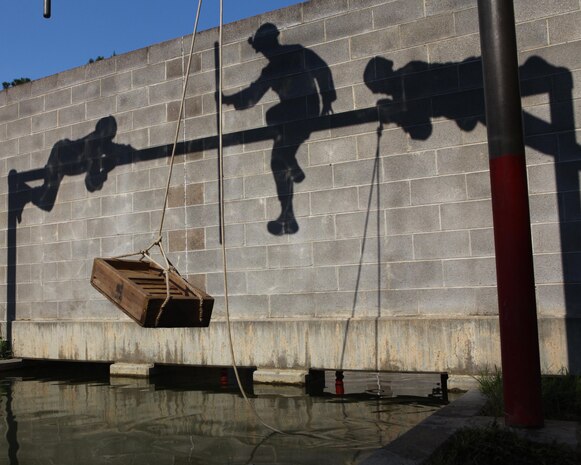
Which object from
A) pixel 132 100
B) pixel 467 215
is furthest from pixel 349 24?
pixel 132 100

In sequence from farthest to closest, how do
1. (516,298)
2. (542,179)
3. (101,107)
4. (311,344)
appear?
(101,107) → (311,344) → (542,179) → (516,298)

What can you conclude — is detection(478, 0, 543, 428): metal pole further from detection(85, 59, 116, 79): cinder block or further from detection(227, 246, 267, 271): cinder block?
detection(85, 59, 116, 79): cinder block

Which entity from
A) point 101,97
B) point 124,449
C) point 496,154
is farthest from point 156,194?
point 496,154

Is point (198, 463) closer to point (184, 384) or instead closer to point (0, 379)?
point (184, 384)

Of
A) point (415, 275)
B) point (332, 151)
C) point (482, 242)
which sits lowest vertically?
point (415, 275)

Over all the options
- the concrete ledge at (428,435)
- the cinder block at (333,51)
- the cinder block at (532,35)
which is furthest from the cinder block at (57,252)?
the cinder block at (532,35)

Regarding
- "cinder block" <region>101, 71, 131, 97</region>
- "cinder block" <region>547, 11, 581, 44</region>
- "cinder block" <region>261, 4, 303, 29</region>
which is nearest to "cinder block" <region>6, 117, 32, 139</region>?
"cinder block" <region>101, 71, 131, 97</region>

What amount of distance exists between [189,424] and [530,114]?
4815 mm

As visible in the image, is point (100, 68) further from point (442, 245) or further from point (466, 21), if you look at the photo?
point (442, 245)

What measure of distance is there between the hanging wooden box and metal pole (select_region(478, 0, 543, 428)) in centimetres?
277

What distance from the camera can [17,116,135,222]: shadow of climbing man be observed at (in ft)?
33.6

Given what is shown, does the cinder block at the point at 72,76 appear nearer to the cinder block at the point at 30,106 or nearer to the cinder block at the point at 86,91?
the cinder block at the point at 86,91

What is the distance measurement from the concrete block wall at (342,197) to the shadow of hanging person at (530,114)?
2 centimetres

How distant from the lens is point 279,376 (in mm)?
8250
